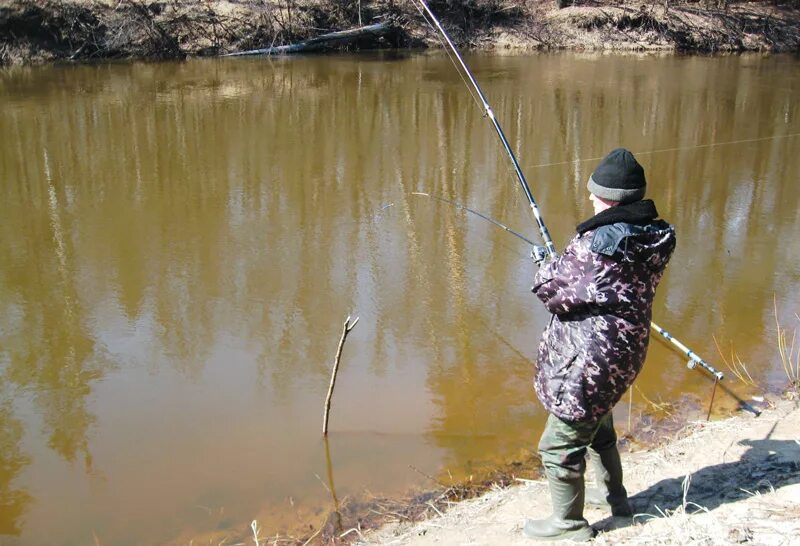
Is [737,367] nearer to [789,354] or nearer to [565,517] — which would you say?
[789,354]

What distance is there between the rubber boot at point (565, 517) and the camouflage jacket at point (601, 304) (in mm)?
287

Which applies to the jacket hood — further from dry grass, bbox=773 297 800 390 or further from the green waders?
dry grass, bbox=773 297 800 390

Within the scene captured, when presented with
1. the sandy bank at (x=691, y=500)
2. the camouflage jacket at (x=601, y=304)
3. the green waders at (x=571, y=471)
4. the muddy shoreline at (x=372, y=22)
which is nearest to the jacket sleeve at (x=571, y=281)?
the camouflage jacket at (x=601, y=304)

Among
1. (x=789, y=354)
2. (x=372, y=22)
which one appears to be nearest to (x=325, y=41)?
(x=372, y=22)

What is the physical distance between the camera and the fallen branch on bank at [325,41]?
17.2 metres

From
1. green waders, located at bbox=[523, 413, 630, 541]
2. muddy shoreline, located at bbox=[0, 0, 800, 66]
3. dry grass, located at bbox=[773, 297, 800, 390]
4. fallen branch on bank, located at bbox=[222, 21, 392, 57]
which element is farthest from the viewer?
fallen branch on bank, located at bbox=[222, 21, 392, 57]

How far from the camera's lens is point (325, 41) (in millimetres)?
18078

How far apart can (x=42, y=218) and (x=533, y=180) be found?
443 centimetres

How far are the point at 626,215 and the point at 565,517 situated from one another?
1.08 metres

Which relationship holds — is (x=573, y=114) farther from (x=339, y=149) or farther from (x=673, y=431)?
(x=673, y=431)

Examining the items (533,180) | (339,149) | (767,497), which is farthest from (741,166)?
(767,497)

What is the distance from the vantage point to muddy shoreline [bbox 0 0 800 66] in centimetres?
1634

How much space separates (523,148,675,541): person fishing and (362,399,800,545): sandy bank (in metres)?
0.42

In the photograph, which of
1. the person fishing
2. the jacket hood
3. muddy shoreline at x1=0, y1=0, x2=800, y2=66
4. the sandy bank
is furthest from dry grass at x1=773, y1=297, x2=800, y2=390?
muddy shoreline at x1=0, y1=0, x2=800, y2=66
